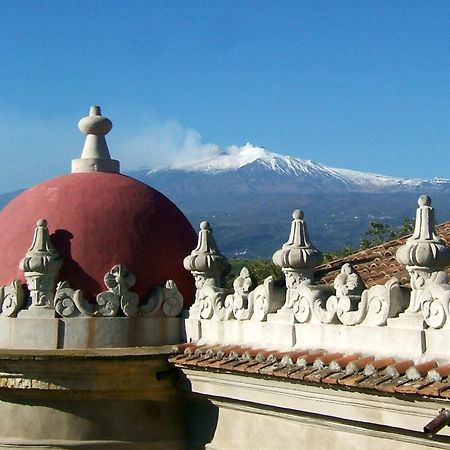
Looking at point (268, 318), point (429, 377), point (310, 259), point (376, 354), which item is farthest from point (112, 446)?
point (429, 377)

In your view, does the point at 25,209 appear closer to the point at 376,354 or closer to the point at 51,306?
the point at 51,306

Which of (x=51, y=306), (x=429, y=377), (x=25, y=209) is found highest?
(x=25, y=209)

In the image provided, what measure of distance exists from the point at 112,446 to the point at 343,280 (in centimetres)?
418

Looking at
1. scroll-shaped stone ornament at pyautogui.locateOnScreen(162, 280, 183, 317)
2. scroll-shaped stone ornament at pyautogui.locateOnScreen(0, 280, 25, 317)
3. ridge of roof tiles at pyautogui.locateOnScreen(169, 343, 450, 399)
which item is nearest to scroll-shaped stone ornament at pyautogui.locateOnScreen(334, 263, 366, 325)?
ridge of roof tiles at pyautogui.locateOnScreen(169, 343, 450, 399)

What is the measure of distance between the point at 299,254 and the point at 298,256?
0.03 metres

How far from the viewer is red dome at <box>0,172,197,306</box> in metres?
13.1

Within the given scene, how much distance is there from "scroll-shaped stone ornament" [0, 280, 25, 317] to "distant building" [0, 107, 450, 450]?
0.02 m

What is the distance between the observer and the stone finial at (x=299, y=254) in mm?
11180

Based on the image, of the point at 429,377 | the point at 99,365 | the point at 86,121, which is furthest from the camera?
the point at 86,121

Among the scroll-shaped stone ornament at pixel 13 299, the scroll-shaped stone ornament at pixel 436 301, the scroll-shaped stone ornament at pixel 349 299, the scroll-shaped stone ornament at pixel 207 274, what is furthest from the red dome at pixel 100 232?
the scroll-shaped stone ornament at pixel 436 301

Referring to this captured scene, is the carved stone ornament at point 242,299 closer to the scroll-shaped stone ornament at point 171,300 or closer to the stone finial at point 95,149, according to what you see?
the scroll-shaped stone ornament at point 171,300

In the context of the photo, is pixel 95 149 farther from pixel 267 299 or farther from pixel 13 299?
pixel 267 299

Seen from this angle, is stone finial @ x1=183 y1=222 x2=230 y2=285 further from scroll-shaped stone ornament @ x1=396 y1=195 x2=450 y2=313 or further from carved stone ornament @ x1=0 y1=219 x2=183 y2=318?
scroll-shaped stone ornament @ x1=396 y1=195 x2=450 y2=313

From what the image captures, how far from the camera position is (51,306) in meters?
12.6
